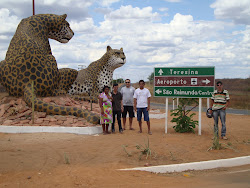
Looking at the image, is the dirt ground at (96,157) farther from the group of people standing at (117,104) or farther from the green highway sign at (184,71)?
Result: the green highway sign at (184,71)

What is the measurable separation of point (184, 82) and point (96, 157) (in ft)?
14.0

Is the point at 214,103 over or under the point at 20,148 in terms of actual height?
over

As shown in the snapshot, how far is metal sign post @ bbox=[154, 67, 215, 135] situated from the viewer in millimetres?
8633

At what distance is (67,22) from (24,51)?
2747 mm

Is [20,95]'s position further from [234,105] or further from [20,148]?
[234,105]

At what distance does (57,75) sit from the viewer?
10.5 meters

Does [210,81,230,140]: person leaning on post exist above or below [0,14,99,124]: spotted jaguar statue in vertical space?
below

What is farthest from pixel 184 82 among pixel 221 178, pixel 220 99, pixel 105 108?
pixel 221 178

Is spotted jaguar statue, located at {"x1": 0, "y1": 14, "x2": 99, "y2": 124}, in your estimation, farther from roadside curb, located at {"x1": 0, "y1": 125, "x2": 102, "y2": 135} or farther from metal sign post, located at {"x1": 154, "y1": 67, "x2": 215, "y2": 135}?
metal sign post, located at {"x1": 154, "y1": 67, "x2": 215, "y2": 135}

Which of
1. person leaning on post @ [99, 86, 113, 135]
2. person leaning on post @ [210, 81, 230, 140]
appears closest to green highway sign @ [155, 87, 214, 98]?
person leaning on post @ [210, 81, 230, 140]

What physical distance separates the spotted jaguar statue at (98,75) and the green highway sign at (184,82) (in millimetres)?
4432

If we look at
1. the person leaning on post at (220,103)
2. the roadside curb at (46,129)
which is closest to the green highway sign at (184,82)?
the person leaning on post at (220,103)

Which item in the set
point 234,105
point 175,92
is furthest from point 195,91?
point 234,105

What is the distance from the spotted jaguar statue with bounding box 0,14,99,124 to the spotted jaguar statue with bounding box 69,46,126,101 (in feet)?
7.04
